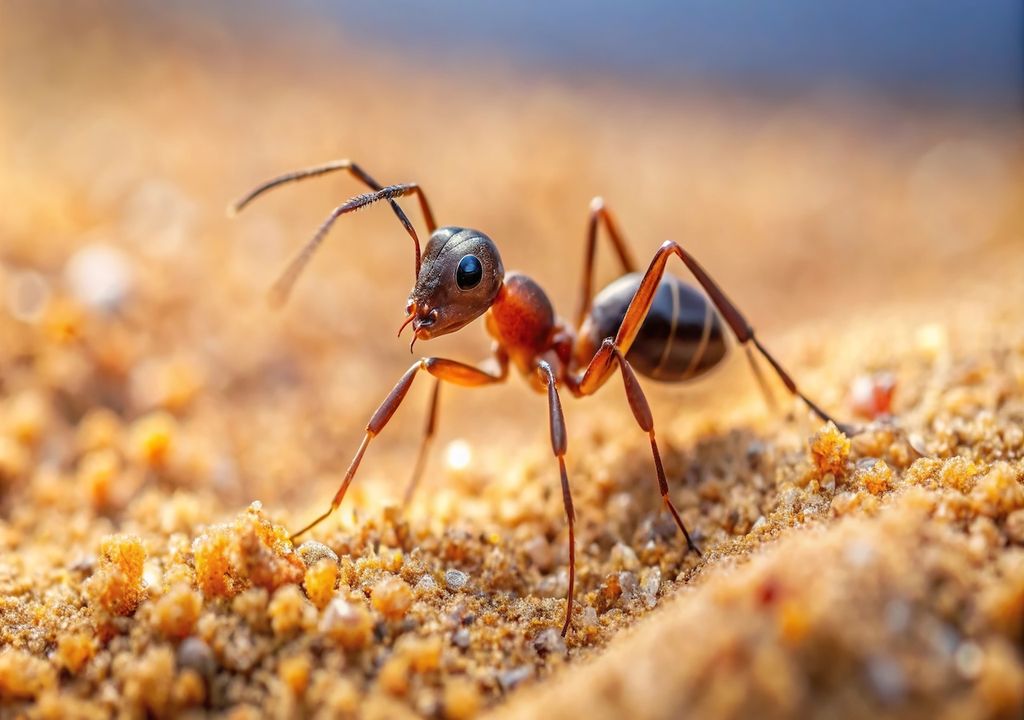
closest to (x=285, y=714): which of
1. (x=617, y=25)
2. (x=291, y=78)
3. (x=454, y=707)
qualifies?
(x=454, y=707)

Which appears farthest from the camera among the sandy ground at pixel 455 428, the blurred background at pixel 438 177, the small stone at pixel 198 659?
the blurred background at pixel 438 177

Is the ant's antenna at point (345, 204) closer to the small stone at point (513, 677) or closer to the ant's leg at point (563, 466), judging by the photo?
the ant's leg at point (563, 466)

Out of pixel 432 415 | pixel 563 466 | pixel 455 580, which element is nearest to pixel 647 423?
pixel 563 466

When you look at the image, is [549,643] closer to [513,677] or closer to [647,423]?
[513,677]

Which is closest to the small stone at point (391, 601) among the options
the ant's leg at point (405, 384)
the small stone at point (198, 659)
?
the small stone at point (198, 659)

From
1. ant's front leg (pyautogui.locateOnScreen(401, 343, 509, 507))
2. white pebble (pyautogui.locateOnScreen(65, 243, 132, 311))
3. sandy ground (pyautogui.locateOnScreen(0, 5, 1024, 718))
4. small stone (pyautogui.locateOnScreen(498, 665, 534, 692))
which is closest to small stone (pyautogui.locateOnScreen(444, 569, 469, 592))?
sandy ground (pyautogui.locateOnScreen(0, 5, 1024, 718))

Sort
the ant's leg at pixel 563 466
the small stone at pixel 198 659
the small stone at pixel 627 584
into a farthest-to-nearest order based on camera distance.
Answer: the small stone at pixel 627 584
the ant's leg at pixel 563 466
the small stone at pixel 198 659

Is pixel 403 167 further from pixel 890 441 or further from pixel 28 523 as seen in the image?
pixel 890 441

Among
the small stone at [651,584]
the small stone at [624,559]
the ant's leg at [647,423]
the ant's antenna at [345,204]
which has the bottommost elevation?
the small stone at [651,584]
